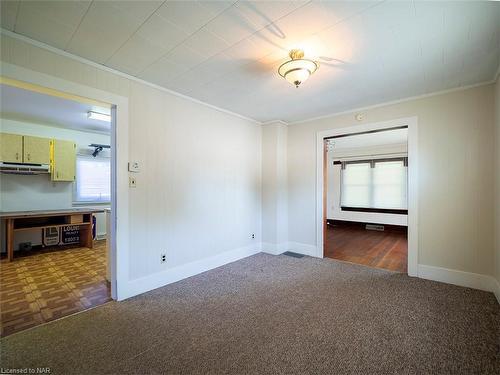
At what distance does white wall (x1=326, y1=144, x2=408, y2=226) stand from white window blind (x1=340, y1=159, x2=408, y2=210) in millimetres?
202

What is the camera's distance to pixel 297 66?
216 centimetres

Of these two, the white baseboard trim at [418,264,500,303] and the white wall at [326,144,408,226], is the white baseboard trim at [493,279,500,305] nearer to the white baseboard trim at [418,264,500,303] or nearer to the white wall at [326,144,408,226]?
the white baseboard trim at [418,264,500,303]

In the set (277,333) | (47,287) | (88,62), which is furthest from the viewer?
(47,287)

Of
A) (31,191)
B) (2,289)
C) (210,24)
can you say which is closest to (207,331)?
(210,24)

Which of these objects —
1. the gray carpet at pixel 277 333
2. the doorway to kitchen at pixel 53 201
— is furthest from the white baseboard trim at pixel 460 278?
the doorway to kitchen at pixel 53 201

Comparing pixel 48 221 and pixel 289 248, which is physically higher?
pixel 48 221

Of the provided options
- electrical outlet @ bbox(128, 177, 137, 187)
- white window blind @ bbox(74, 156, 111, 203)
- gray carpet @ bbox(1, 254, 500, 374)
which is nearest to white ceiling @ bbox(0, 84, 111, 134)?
white window blind @ bbox(74, 156, 111, 203)

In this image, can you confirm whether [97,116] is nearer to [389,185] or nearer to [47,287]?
[47,287]

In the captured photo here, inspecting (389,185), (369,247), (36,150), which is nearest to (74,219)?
(36,150)

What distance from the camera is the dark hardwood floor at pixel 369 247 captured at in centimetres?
403

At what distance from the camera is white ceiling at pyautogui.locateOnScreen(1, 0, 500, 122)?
1.67m

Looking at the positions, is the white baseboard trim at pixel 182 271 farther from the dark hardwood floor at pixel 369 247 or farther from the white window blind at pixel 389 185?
the white window blind at pixel 389 185

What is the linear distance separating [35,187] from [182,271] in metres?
3.96

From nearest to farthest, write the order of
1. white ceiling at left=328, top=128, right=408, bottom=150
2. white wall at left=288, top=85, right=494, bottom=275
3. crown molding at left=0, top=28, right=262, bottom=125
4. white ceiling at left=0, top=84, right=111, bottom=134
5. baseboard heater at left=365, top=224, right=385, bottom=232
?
1. crown molding at left=0, top=28, right=262, bottom=125
2. white wall at left=288, top=85, right=494, bottom=275
3. white ceiling at left=0, top=84, right=111, bottom=134
4. white ceiling at left=328, top=128, right=408, bottom=150
5. baseboard heater at left=365, top=224, right=385, bottom=232
